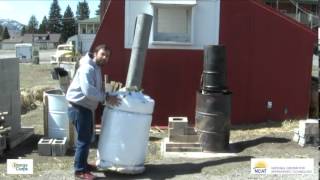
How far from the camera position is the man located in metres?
8.09

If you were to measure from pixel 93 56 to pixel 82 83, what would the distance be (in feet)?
1.49

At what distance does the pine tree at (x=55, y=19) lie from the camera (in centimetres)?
14052

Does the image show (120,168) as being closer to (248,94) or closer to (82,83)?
(82,83)

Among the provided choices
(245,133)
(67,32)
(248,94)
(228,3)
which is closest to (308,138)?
(245,133)

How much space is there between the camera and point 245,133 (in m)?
12.4

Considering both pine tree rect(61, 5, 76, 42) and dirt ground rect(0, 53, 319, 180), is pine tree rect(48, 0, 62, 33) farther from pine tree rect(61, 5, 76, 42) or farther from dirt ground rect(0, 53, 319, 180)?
dirt ground rect(0, 53, 319, 180)

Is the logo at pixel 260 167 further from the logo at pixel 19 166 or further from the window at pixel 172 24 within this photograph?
the window at pixel 172 24

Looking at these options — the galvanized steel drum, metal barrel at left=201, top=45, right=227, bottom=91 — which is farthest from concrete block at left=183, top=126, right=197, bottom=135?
the galvanized steel drum

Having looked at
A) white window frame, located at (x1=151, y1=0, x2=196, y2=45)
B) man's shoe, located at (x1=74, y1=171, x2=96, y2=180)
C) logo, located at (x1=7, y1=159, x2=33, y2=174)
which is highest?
white window frame, located at (x1=151, y1=0, x2=196, y2=45)

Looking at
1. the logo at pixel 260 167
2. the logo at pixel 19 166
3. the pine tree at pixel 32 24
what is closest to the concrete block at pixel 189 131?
the logo at pixel 260 167

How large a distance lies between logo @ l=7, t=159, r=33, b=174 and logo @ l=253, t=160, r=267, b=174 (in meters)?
3.54

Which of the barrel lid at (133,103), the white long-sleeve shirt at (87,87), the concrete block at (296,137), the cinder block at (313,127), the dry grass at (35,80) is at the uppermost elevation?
the white long-sleeve shirt at (87,87)

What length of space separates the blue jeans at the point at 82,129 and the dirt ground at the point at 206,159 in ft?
1.20

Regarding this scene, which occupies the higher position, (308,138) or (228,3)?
(228,3)
